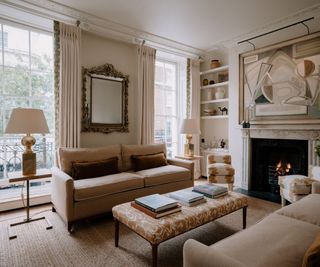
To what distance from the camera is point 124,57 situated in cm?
416

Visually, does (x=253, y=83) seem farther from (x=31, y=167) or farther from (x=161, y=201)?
(x=31, y=167)

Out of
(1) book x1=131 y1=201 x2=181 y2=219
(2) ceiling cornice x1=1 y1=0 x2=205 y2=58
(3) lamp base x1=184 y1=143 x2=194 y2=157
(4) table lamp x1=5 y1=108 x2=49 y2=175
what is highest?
(2) ceiling cornice x1=1 y1=0 x2=205 y2=58

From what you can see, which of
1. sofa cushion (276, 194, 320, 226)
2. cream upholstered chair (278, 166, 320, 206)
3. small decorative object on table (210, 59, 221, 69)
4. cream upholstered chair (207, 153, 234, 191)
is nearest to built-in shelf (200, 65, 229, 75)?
small decorative object on table (210, 59, 221, 69)

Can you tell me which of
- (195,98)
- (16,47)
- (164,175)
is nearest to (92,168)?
(164,175)

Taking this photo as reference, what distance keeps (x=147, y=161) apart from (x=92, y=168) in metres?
0.92

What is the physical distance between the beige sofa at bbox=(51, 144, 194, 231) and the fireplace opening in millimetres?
1318

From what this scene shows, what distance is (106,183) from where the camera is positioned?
2.71 m

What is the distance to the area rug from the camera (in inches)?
76.3

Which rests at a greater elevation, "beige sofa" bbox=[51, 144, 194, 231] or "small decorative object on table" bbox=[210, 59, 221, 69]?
"small decorative object on table" bbox=[210, 59, 221, 69]

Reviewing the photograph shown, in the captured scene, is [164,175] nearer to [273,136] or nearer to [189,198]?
[189,198]

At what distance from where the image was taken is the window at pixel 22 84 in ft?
10.4

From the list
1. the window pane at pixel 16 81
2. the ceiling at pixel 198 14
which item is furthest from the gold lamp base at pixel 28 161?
the ceiling at pixel 198 14

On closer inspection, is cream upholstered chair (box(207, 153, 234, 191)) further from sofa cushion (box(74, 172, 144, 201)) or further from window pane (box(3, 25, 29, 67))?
window pane (box(3, 25, 29, 67))

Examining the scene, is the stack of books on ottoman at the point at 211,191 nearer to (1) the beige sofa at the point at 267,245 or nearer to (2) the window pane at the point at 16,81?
(1) the beige sofa at the point at 267,245
